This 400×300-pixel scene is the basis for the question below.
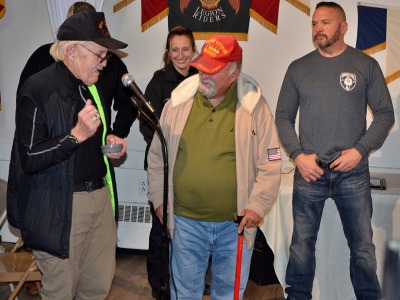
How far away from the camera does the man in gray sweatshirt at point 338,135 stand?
3.53m

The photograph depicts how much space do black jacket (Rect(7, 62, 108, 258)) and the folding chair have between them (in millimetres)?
950

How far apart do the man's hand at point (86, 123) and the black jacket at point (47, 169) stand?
0.23 feet

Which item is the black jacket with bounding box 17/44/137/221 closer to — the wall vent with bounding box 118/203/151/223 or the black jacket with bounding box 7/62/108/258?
the wall vent with bounding box 118/203/151/223

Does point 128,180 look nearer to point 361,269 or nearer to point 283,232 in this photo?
point 283,232

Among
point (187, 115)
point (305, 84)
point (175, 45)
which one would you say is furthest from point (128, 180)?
point (187, 115)

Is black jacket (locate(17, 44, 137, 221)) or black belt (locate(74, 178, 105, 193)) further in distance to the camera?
black jacket (locate(17, 44, 137, 221))

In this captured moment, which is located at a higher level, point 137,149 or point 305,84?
point 305,84

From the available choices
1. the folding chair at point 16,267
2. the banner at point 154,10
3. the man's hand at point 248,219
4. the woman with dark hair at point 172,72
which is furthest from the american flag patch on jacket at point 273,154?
the banner at point 154,10

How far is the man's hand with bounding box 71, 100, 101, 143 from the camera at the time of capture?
2506mm

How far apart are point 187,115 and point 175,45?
4.24ft

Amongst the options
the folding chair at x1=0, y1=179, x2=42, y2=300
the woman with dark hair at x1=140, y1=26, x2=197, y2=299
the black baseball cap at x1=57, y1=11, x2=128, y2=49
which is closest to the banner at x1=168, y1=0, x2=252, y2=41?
the woman with dark hair at x1=140, y1=26, x2=197, y2=299

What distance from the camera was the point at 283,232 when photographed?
159 inches

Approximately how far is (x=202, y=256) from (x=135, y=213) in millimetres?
2342

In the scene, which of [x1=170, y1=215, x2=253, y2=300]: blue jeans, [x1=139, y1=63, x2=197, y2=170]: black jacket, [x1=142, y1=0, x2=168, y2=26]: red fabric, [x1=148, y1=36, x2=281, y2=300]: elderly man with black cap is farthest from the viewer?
[x1=142, y1=0, x2=168, y2=26]: red fabric
